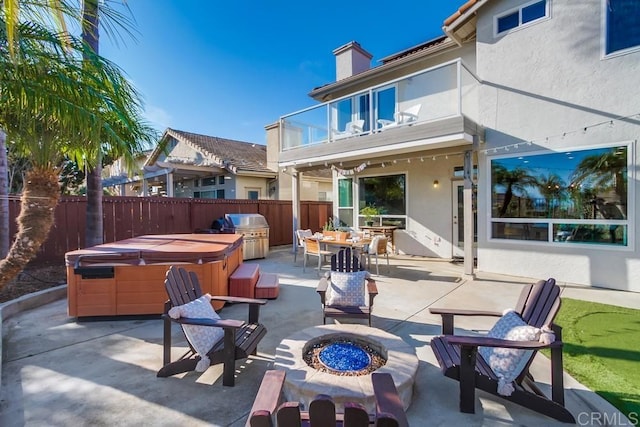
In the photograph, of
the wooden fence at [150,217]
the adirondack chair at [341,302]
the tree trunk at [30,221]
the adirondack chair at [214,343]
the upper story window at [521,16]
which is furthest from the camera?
the wooden fence at [150,217]

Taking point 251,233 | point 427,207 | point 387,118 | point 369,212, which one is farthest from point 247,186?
point 427,207

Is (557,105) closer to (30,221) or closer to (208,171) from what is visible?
(30,221)

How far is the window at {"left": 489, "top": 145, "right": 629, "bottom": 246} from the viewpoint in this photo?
5.88m

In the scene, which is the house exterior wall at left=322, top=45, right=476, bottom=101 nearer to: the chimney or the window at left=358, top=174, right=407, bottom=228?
the chimney

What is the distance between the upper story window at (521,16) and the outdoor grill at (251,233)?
27.0ft

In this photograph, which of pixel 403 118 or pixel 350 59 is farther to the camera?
pixel 350 59

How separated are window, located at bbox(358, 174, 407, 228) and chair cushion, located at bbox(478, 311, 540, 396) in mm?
7378

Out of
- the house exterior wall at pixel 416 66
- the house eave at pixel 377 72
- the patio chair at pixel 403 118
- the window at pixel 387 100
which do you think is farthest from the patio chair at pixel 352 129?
the house exterior wall at pixel 416 66

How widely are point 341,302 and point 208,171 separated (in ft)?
36.5

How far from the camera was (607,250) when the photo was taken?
5.95 metres

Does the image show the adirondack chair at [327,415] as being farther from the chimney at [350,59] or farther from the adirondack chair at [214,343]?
the chimney at [350,59]

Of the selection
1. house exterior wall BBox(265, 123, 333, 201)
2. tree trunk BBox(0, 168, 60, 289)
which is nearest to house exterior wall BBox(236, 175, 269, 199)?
house exterior wall BBox(265, 123, 333, 201)

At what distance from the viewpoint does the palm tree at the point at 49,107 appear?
10.2 feet

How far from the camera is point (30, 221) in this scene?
4.28m
